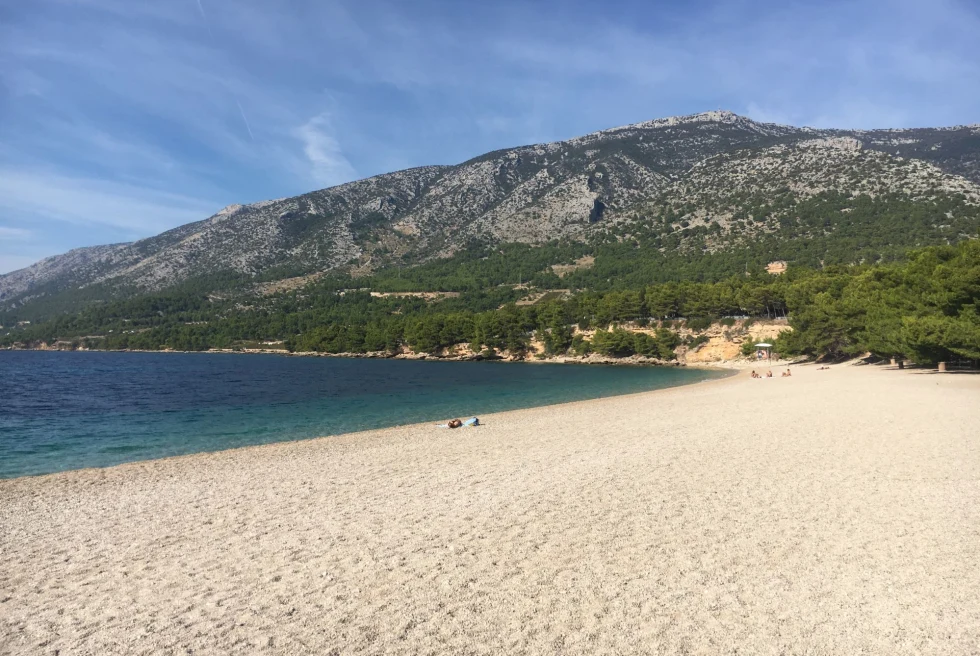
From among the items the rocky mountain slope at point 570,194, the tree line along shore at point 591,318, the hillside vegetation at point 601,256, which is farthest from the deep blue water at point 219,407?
the rocky mountain slope at point 570,194

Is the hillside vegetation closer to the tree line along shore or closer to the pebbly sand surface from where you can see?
the tree line along shore

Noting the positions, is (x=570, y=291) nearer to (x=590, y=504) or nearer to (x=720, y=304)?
(x=720, y=304)

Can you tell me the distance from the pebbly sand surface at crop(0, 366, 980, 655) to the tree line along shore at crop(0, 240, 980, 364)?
23.7m

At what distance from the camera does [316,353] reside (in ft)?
379

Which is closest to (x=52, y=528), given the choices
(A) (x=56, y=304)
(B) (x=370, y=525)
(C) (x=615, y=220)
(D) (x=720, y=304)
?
(B) (x=370, y=525)

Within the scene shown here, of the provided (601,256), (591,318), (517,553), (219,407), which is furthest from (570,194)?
(517,553)

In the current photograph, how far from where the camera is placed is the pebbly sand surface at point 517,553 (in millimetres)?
5367

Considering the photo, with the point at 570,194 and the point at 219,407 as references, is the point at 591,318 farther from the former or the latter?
the point at 570,194

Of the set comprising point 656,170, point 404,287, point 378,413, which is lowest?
point 378,413

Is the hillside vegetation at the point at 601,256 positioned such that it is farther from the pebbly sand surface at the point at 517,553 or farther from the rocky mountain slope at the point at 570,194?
the pebbly sand surface at the point at 517,553

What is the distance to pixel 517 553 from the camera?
7391mm

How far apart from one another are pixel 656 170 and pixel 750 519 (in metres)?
166

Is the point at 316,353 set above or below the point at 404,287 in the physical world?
below

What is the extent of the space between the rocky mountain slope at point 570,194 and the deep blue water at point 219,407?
90.0m
